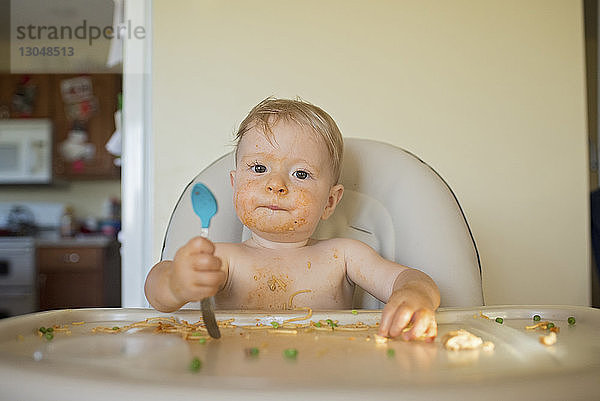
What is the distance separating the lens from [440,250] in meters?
1.00

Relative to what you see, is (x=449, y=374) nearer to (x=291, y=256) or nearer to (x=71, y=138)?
(x=291, y=256)

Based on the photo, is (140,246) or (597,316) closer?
(597,316)

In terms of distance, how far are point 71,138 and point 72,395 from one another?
13.1ft

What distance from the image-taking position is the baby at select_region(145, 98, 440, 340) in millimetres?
936

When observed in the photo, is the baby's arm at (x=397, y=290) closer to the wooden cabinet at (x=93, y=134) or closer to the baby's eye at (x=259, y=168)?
the baby's eye at (x=259, y=168)

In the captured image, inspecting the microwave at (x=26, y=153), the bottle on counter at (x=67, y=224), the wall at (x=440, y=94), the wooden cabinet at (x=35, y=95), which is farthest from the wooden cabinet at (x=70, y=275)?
the wall at (x=440, y=94)

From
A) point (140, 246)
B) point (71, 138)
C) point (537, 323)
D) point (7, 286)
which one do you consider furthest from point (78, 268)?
point (537, 323)

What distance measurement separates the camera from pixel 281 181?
924mm

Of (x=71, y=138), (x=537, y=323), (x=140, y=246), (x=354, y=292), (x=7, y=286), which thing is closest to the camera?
(x=537, y=323)

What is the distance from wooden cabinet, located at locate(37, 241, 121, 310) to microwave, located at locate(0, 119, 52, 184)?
0.58 metres

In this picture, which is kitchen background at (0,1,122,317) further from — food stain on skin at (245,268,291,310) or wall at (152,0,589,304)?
food stain on skin at (245,268,291,310)

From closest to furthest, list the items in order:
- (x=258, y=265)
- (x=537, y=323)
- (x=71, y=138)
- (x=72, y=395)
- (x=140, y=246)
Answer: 1. (x=72, y=395)
2. (x=537, y=323)
3. (x=258, y=265)
4. (x=140, y=246)
5. (x=71, y=138)

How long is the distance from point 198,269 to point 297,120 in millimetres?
409

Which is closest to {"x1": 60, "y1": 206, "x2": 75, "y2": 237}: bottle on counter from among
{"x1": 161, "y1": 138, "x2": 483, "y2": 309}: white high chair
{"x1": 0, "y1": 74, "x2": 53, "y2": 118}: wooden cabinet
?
{"x1": 0, "y1": 74, "x2": 53, "y2": 118}: wooden cabinet
